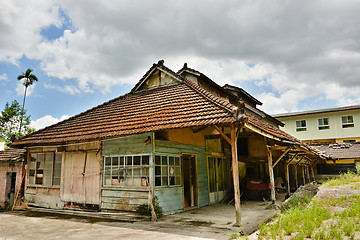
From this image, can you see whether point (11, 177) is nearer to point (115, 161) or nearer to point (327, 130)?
point (115, 161)

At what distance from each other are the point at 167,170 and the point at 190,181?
2.06 m

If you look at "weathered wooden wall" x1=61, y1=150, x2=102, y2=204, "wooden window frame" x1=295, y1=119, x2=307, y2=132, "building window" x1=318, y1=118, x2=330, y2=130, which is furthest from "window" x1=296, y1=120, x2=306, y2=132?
"weathered wooden wall" x1=61, y1=150, x2=102, y2=204

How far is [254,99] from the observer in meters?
19.6

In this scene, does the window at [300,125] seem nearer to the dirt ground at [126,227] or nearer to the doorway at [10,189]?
the dirt ground at [126,227]

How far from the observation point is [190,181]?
10.8m

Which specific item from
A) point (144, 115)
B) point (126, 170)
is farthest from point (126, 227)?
point (144, 115)

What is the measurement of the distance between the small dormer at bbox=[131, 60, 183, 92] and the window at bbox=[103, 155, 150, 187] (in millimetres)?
4460

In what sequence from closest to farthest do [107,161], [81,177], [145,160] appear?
1. [145,160]
2. [107,161]
3. [81,177]

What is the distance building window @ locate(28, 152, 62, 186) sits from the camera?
1134 cm

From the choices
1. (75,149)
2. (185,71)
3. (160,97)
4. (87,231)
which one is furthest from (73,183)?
(185,71)

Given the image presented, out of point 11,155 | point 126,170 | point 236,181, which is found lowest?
point 236,181

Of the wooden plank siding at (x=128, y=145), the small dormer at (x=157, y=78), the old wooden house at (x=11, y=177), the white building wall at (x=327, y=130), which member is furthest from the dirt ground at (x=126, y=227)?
the white building wall at (x=327, y=130)

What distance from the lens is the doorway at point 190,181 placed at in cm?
1080

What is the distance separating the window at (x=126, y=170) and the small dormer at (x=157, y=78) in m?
4.46
